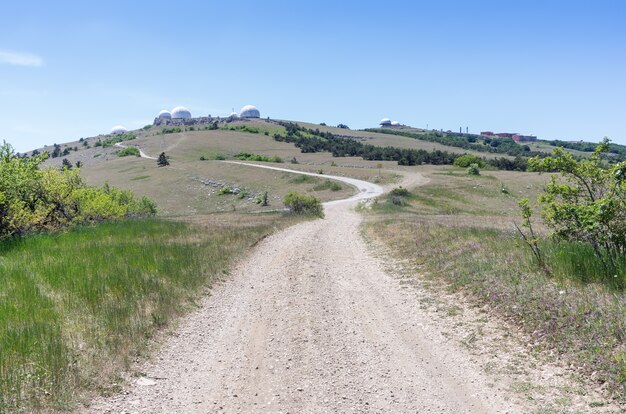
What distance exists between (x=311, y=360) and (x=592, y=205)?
613cm

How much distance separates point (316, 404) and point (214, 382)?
160 centimetres

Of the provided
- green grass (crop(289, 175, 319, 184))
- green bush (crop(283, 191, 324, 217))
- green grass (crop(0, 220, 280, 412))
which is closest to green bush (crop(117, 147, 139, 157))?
green grass (crop(289, 175, 319, 184))

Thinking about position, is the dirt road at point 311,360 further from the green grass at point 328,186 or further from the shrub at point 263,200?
the green grass at point 328,186

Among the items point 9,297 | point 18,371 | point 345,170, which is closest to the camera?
point 18,371

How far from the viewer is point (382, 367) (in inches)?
269

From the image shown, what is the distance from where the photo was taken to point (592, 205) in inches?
347

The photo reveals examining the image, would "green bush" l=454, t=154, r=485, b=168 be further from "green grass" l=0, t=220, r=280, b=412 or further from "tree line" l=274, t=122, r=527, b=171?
"green grass" l=0, t=220, r=280, b=412

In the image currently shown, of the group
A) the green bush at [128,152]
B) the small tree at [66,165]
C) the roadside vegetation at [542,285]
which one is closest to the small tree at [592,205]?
the roadside vegetation at [542,285]

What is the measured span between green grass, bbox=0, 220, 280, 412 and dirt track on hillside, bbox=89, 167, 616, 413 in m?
0.61

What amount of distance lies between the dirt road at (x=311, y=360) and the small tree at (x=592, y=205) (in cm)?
352

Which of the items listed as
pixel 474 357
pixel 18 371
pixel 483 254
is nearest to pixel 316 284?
pixel 483 254

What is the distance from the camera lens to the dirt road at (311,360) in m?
5.84

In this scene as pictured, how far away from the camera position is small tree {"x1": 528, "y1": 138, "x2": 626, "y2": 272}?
28.1 feet

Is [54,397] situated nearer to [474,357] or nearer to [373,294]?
[474,357]
